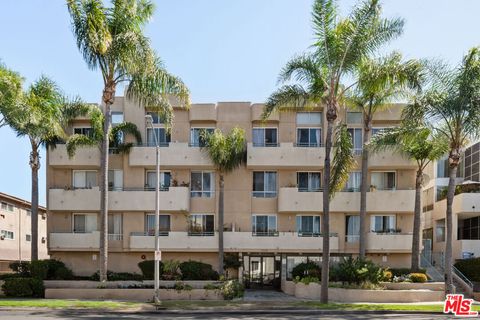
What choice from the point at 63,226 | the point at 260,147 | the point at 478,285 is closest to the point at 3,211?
the point at 63,226

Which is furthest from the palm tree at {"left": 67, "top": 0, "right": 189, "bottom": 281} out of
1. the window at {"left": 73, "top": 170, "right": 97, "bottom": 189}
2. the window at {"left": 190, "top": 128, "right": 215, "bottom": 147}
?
the window at {"left": 73, "top": 170, "right": 97, "bottom": 189}

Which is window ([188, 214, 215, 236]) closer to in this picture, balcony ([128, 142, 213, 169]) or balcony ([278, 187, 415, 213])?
balcony ([128, 142, 213, 169])

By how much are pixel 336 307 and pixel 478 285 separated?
11222mm

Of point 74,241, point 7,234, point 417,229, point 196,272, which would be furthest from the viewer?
point 7,234

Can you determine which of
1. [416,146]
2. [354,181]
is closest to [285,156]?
[354,181]

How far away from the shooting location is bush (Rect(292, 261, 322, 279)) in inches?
1182

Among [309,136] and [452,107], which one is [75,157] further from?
[452,107]

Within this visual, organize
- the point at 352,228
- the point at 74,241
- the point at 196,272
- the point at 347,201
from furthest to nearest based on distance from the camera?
1. the point at 352,228
2. the point at 347,201
3. the point at 74,241
4. the point at 196,272

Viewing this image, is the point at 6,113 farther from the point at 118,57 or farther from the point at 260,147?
the point at 260,147

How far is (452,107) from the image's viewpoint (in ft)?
78.1

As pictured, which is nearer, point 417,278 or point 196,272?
point 417,278

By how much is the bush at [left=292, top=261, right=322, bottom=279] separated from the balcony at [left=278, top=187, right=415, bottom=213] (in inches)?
142

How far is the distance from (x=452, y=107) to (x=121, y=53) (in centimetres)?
1591

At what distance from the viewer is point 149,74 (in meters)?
26.3
